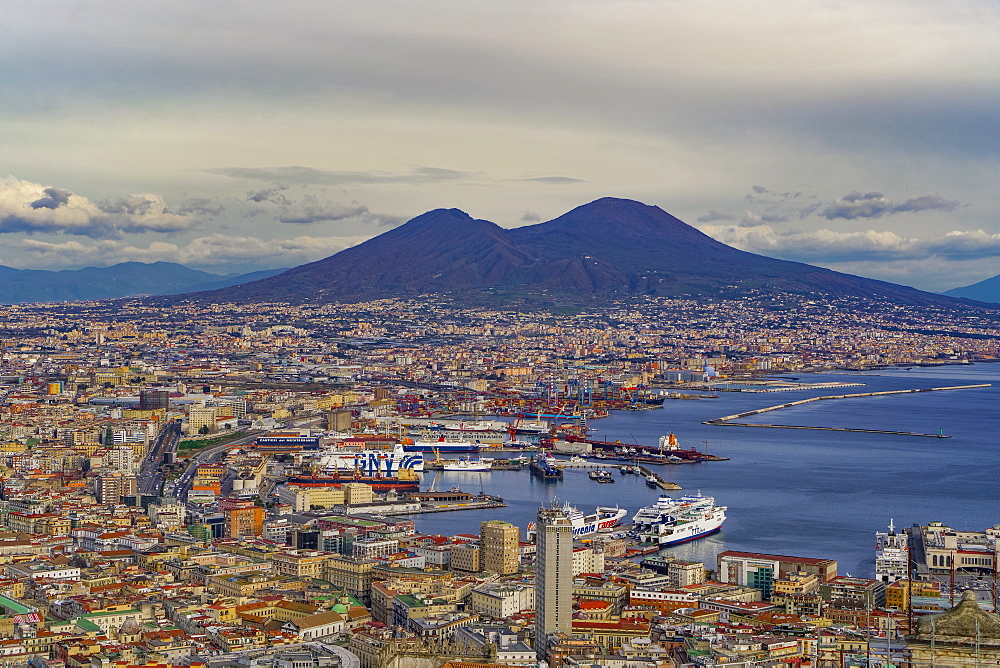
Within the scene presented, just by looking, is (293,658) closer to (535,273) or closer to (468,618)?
(468,618)

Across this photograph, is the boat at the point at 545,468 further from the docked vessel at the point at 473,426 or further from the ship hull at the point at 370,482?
the docked vessel at the point at 473,426

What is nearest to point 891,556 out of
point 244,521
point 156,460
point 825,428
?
point 244,521

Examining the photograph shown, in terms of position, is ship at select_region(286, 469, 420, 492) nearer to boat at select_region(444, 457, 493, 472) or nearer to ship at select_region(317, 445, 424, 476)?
ship at select_region(317, 445, 424, 476)

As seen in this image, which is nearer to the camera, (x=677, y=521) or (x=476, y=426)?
(x=677, y=521)

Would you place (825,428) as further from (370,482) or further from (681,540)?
(681,540)

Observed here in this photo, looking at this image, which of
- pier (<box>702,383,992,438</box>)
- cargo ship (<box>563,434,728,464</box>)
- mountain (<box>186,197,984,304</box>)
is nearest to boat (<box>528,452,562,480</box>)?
cargo ship (<box>563,434,728,464</box>)

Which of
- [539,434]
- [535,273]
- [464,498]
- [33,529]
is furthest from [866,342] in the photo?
[33,529]

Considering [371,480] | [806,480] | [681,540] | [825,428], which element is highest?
[825,428]
